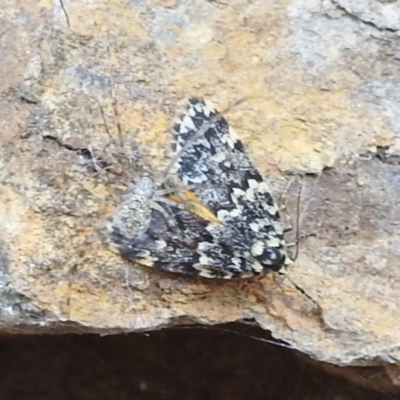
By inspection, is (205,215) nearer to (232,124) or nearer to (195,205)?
(195,205)

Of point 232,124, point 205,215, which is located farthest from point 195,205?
point 232,124

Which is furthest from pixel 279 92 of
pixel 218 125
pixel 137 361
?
pixel 137 361

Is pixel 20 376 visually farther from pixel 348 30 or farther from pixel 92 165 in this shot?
pixel 348 30

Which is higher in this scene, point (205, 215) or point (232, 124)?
point (232, 124)
